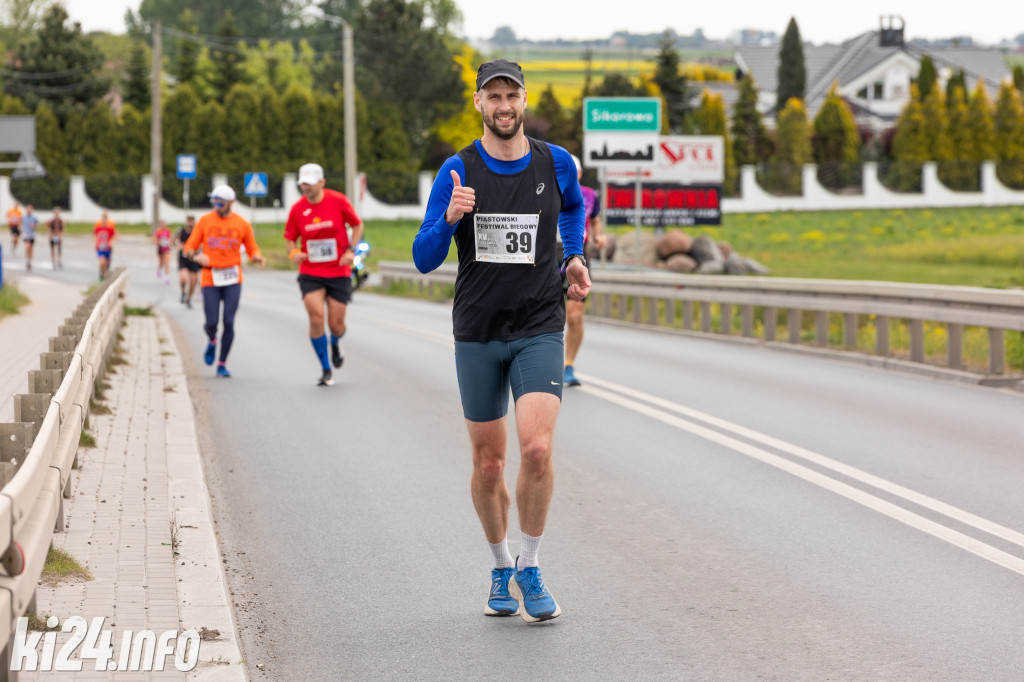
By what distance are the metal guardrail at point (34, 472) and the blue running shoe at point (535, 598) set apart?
5.75ft

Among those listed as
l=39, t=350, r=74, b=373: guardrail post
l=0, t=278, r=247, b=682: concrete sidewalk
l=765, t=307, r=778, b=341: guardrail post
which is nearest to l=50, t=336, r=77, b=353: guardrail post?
l=0, t=278, r=247, b=682: concrete sidewalk

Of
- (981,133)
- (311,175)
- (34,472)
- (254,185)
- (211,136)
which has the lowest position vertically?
(34,472)

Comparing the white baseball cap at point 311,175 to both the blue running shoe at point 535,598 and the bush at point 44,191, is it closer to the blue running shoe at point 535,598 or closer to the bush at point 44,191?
the blue running shoe at point 535,598

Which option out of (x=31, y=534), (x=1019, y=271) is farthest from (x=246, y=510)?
(x=1019, y=271)

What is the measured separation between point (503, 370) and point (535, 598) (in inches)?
34.7

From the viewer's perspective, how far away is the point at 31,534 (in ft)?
13.8

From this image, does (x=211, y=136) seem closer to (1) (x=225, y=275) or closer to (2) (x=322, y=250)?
(1) (x=225, y=275)

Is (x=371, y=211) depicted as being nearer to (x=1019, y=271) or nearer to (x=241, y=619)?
(x=1019, y=271)

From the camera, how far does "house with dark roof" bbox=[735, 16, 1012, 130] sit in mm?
113625

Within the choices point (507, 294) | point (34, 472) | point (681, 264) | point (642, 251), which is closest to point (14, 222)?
point (642, 251)

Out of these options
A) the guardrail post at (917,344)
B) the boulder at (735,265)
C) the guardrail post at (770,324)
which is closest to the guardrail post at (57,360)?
the guardrail post at (917,344)

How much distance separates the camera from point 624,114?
3020 centimetres

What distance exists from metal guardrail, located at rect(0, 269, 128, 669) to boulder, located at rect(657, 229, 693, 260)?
33720 mm

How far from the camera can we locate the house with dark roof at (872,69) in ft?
373
